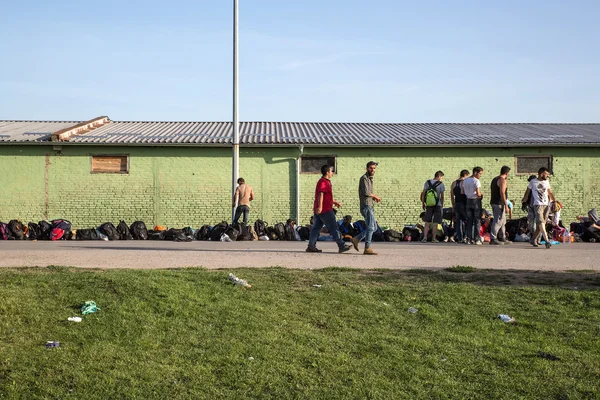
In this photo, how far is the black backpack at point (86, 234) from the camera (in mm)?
20516

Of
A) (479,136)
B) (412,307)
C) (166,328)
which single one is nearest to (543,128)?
(479,136)

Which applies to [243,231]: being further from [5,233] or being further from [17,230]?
[5,233]

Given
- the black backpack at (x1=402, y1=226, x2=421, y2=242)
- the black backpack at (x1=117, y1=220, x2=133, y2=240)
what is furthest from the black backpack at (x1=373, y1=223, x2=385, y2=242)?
the black backpack at (x1=117, y1=220, x2=133, y2=240)

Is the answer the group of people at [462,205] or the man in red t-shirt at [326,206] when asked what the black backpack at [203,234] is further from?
the man in red t-shirt at [326,206]

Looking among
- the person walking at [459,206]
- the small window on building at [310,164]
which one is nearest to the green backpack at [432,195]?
the person walking at [459,206]

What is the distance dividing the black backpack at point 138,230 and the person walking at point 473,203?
8.88 m

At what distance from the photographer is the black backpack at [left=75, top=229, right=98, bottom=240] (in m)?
20.5

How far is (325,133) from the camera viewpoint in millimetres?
26281

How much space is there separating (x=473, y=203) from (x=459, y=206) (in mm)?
965

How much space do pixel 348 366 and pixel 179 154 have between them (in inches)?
693

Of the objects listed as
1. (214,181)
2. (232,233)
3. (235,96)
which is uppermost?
(235,96)

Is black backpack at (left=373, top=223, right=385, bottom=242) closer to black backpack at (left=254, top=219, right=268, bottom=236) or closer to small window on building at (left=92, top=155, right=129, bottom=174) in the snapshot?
black backpack at (left=254, top=219, right=268, bottom=236)

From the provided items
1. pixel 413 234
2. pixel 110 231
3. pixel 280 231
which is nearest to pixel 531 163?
pixel 413 234

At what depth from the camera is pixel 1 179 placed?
22.8 meters
